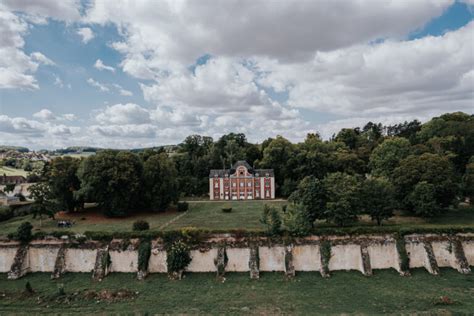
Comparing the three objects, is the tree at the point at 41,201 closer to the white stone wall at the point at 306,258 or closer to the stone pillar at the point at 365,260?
the white stone wall at the point at 306,258

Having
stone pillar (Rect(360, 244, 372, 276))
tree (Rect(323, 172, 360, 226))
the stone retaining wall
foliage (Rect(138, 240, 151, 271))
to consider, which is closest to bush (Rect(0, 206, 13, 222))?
the stone retaining wall

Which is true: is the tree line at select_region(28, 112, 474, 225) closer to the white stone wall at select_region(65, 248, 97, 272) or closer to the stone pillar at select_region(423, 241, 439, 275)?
the stone pillar at select_region(423, 241, 439, 275)

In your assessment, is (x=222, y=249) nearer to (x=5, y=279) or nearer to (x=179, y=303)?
(x=179, y=303)

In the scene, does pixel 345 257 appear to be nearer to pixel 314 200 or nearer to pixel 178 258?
pixel 314 200

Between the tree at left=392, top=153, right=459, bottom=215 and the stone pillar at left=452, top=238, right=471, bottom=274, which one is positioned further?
the tree at left=392, top=153, right=459, bottom=215

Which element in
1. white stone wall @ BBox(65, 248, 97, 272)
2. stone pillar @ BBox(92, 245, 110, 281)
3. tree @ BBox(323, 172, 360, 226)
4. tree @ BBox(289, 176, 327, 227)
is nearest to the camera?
stone pillar @ BBox(92, 245, 110, 281)

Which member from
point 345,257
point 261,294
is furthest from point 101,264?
point 345,257

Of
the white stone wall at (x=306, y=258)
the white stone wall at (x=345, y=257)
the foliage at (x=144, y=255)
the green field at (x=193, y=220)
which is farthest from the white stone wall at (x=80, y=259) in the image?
the white stone wall at (x=345, y=257)
